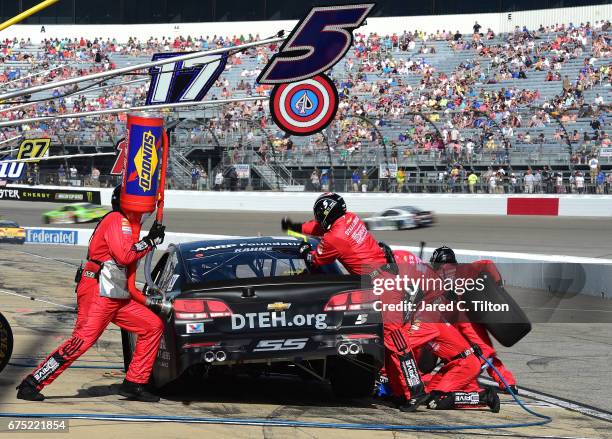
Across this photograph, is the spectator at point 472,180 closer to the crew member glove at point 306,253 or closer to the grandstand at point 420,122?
the grandstand at point 420,122

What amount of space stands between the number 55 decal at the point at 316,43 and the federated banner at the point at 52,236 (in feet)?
57.2

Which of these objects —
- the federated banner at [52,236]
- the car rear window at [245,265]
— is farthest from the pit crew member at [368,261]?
the federated banner at [52,236]

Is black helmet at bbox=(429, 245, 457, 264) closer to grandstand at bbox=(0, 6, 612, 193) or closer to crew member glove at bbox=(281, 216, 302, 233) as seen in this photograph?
crew member glove at bbox=(281, 216, 302, 233)

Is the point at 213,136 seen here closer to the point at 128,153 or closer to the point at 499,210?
the point at 499,210

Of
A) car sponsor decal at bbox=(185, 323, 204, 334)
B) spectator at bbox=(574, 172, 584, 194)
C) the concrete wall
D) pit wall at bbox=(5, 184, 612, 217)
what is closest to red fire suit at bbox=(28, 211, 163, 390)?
car sponsor decal at bbox=(185, 323, 204, 334)

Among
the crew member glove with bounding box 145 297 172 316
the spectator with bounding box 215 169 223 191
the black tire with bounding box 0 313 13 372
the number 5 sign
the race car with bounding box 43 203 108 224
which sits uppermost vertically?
the number 5 sign

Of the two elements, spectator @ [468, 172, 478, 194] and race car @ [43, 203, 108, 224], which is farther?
spectator @ [468, 172, 478, 194]

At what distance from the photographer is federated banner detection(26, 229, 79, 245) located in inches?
960

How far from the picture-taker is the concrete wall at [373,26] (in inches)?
1816

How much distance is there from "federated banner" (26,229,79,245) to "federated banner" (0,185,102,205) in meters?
10.3

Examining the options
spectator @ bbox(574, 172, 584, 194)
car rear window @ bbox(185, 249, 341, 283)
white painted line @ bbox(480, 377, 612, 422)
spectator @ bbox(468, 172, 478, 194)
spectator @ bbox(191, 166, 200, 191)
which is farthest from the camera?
spectator @ bbox(191, 166, 200, 191)

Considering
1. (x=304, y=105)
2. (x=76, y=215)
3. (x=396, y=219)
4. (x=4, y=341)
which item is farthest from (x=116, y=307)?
(x=76, y=215)

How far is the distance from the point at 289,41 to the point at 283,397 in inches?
102

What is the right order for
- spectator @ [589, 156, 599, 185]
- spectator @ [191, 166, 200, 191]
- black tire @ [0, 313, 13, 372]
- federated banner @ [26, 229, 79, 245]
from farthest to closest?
spectator @ [191, 166, 200, 191] < spectator @ [589, 156, 599, 185] < federated banner @ [26, 229, 79, 245] < black tire @ [0, 313, 13, 372]
